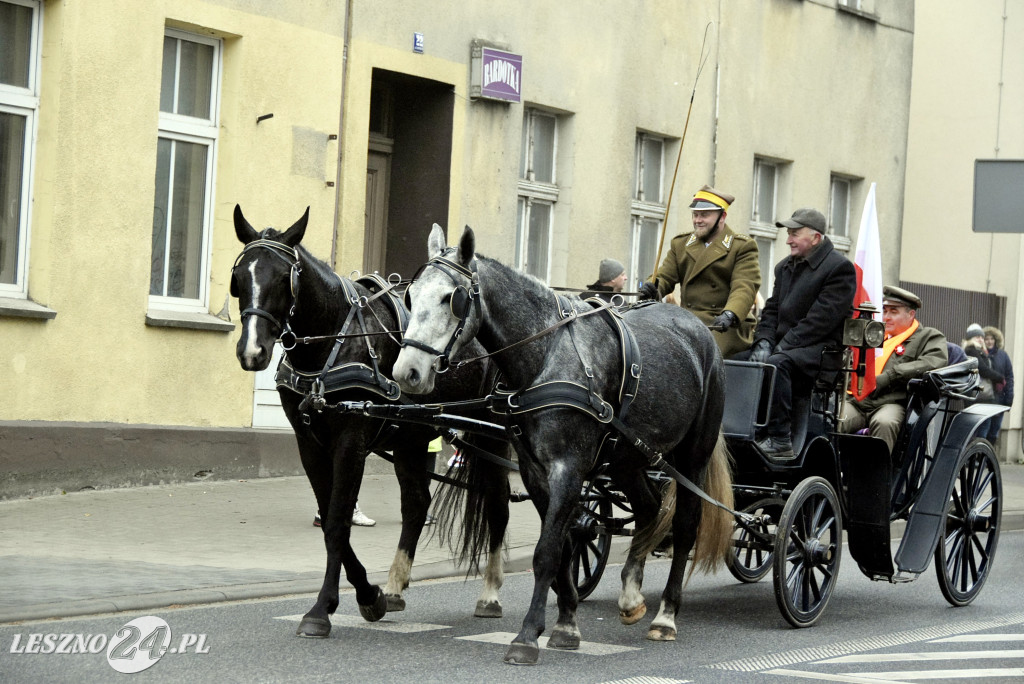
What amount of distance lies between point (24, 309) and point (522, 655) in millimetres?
6557

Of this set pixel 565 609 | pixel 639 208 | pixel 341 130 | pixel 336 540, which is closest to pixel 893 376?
pixel 565 609

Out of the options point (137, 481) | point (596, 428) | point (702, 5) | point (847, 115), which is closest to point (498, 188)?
point (702, 5)

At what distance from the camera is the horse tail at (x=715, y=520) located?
8023 mm

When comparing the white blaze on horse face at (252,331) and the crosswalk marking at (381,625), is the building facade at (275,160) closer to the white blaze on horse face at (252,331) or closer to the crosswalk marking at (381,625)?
the crosswalk marking at (381,625)

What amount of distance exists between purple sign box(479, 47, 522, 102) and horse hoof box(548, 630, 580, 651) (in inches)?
366

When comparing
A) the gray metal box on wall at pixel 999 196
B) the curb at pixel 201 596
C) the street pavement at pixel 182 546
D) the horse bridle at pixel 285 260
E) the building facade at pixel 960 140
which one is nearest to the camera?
the horse bridle at pixel 285 260

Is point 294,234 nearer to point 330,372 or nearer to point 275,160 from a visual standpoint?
point 330,372

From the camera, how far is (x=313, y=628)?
7.25m

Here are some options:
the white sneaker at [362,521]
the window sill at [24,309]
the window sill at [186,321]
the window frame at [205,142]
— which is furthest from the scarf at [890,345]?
the window sill at [24,309]

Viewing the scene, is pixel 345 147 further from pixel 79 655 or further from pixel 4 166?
pixel 79 655

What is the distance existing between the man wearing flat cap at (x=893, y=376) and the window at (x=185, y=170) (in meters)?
6.49

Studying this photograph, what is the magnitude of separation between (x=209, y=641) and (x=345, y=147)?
26.6 ft

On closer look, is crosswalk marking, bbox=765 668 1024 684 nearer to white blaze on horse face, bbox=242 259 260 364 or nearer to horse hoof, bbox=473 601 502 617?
horse hoof, bbox=473 601 502 617

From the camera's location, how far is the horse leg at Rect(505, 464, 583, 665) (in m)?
6.73
